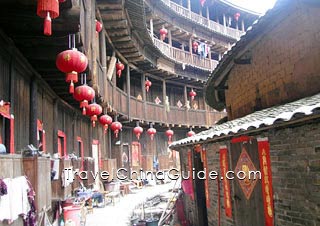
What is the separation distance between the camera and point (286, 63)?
8.09 metres

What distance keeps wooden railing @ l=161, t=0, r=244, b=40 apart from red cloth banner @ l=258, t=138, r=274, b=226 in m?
18.5

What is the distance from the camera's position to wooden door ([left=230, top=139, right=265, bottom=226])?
702 cm

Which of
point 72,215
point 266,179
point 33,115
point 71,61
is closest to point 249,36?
point 266,179

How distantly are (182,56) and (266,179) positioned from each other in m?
18.5

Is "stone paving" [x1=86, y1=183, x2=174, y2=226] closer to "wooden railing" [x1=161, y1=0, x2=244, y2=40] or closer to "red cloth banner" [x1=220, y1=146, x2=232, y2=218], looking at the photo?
"red cloth banner" [x1=220, y1=146, x2=232, y2=218]

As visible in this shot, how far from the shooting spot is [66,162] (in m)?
8.89

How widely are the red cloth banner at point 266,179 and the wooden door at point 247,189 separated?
22cm

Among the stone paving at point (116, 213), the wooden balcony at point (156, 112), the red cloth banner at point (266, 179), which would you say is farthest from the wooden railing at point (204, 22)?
the red cloth banner at point (266, 179)

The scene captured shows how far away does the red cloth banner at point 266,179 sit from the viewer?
648cm

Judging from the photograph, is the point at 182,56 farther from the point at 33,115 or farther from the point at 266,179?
the point at 266,179

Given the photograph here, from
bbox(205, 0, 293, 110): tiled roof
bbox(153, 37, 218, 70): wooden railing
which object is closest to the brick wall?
bbox(205, 0, 293, 110): tiled roof

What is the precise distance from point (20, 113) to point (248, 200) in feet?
17.1

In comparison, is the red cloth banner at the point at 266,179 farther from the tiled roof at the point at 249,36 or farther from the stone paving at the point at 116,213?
the stone paving at the point at 116,213

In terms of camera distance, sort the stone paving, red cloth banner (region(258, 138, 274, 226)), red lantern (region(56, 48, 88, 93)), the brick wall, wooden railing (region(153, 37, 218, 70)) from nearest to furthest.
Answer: red lantern (region(56, 48, 88, 93))
red cloth banner (region(258, 138, 274, 226))
the brick wall
the stone paving
wooden railing (region(153, 37, 218, 70))
